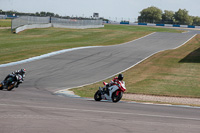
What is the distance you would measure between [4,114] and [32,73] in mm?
16941

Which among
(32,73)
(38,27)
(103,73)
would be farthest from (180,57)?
(38,27)

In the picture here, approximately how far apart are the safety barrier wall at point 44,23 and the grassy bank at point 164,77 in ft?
115

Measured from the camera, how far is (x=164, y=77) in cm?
2677

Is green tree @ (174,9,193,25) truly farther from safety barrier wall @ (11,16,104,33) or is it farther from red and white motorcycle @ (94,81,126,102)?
red and white motorcycle @ (94,81,126,102)

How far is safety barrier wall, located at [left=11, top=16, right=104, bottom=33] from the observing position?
66.8m

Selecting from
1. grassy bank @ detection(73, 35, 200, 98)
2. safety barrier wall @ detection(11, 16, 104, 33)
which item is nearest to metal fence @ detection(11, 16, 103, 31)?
safety barrier wall @ detection(11, 16, 104, 33)

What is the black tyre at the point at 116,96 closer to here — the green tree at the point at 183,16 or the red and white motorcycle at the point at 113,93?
the red and white motorcycle at the point at 113,93

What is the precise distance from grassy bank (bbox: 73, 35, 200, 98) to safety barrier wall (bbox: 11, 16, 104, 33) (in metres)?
35.1

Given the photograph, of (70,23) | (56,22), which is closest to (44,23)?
(56,22)

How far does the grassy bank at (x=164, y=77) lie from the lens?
2116 cm

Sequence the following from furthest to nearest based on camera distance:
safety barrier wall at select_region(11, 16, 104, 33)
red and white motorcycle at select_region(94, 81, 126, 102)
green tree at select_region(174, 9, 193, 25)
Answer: green tree at select_region(174, 9, 193, 25) < safety barrier wall at select_region(11, 16, 104, 33) < red and white motorcycle at select_region(94, 81, 126, 102)

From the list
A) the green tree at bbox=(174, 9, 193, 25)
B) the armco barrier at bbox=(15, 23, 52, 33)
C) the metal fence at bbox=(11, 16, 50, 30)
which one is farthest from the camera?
the green tree at bbox=(174, 9, 193, 25)

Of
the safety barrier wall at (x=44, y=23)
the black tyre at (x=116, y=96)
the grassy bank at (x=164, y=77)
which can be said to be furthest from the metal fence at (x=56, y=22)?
the black tyre at (x=116, y=96)

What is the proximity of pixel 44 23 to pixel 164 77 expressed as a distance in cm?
5336
